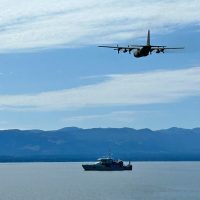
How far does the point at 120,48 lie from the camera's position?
469 feet

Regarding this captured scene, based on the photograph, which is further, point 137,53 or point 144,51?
point 137,53

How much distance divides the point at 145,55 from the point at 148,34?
654 centimetres

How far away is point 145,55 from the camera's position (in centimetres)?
13862

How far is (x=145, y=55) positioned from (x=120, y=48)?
7.11 meters

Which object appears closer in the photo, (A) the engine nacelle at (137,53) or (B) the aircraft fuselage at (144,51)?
(B) the aircraft fuselage at (144,51)

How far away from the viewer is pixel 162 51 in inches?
5443

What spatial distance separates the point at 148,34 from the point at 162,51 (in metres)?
6.68

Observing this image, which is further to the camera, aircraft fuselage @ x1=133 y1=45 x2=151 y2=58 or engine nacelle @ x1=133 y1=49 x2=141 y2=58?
engine nacelle @ x1=133 y1=49 x2=141 y2=58

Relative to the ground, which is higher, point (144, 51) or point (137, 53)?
point (137, 53)

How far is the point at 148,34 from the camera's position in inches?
5620

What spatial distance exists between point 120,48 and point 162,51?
33.4 feet
